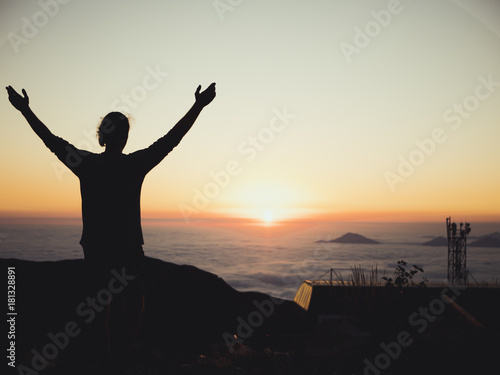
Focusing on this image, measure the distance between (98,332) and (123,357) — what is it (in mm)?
241

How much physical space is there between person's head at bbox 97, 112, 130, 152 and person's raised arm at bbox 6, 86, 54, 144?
1.03ft

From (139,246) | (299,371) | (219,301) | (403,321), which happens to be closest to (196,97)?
(139,246)

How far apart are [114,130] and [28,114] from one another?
0.54 metres

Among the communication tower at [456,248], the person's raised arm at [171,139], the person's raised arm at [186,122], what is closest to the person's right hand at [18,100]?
the person's raised arm at [171,139]

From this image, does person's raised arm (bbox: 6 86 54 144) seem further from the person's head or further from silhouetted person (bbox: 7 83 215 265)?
the person's head

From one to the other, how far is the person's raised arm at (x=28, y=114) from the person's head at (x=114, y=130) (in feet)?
1.03

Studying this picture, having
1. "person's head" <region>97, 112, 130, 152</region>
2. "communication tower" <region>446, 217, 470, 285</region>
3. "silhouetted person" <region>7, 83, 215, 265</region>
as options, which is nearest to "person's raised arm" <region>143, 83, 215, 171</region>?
"silhouetted person" <region>7, 83, 215, 265</region>

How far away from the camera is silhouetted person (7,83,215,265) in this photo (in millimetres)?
2512

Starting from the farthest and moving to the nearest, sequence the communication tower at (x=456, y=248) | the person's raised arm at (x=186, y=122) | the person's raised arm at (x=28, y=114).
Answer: the communication tower at (x=456, y=248), the person's raised arm at (x=28, y=114), the person's raised arm at (x=186, y=122)

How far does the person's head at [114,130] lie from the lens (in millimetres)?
2680

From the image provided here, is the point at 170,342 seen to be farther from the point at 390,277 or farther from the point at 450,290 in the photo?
the point at 450,290

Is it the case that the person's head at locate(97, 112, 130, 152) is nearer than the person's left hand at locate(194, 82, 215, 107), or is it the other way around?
the person's left hand at locate(194, 82, 215, 107)

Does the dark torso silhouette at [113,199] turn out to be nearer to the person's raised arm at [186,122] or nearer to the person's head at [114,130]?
the person's raised arm at [186,122]

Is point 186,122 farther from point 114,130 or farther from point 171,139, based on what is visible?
point 114,130
